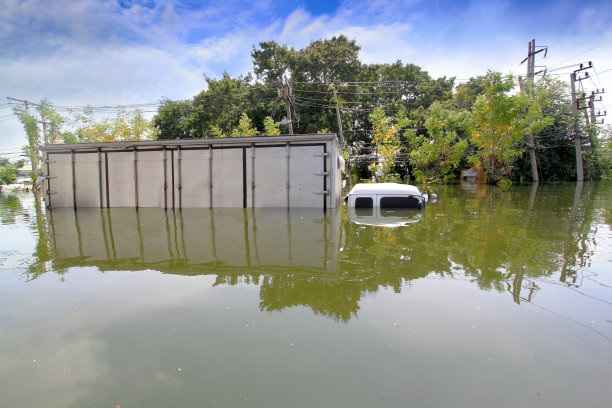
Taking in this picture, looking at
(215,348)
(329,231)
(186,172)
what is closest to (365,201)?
(329,231)

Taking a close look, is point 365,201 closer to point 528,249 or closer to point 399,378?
point 528,249

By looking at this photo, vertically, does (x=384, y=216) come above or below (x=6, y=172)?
below

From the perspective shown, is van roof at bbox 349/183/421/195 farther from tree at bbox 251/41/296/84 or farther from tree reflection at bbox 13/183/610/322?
tree at bbox 251/41/296/84

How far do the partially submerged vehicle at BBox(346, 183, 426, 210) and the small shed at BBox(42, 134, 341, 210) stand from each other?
2.70ft

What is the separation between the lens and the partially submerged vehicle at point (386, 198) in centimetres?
1060

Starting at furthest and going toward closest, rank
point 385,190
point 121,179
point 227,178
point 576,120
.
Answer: point 576,120 < point 121,179 < point 227,178 < point 385,190

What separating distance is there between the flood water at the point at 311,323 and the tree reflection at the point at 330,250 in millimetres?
42

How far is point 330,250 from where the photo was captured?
583 cm

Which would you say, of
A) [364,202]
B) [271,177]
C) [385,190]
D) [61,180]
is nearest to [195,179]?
[271,177]

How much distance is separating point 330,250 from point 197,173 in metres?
7.76

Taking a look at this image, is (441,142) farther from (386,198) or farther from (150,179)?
(150,179)

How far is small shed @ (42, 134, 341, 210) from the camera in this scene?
1095 cm

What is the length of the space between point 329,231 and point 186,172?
695cm

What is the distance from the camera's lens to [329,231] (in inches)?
296
